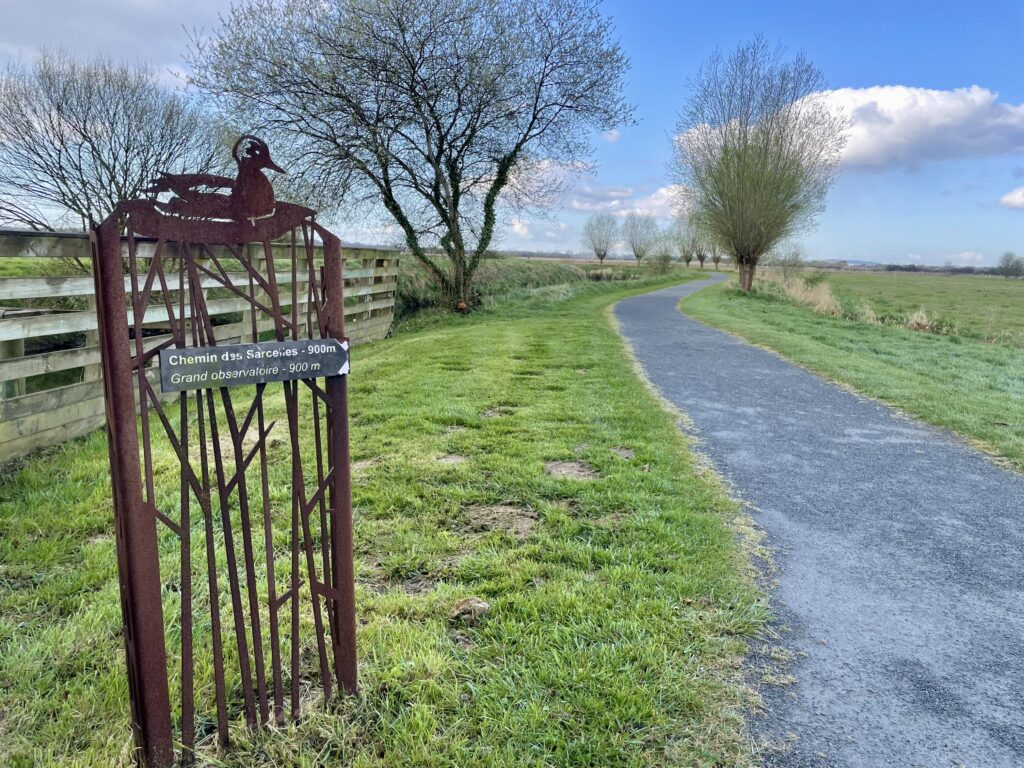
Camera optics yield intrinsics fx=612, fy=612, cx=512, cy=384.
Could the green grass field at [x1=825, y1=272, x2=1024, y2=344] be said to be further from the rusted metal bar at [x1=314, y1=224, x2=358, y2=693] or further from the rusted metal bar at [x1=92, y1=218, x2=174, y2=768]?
the rusted metal bar at [x1=92, y1=218, x2=174, y2=768]

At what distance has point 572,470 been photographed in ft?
14.5

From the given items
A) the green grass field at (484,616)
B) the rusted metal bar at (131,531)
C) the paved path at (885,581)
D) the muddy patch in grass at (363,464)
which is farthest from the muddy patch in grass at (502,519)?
the rusted metal bar at (131,531)

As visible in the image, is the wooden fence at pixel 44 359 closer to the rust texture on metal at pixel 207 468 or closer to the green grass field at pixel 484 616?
the green grass field at pixel 484 616

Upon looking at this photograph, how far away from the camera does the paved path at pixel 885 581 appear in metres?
2.07

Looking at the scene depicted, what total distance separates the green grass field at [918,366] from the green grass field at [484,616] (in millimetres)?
3295

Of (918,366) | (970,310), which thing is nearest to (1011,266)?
(970,310)

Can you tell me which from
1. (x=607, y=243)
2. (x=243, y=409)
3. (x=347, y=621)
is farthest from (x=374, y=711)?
(x=607, y=243)

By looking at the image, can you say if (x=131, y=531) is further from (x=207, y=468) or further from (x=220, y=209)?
(x=220, y=209)

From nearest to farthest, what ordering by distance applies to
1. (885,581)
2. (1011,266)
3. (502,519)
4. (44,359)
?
(885,581), (502,519), (44,359), (1011,266)

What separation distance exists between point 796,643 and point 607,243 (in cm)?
6352

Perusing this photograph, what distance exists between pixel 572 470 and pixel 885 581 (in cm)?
201

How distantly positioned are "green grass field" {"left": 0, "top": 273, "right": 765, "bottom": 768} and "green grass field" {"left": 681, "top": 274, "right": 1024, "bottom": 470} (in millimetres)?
3295

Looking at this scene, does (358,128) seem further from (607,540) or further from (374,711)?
(374,711)

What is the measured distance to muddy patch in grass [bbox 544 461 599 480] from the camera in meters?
4.29
